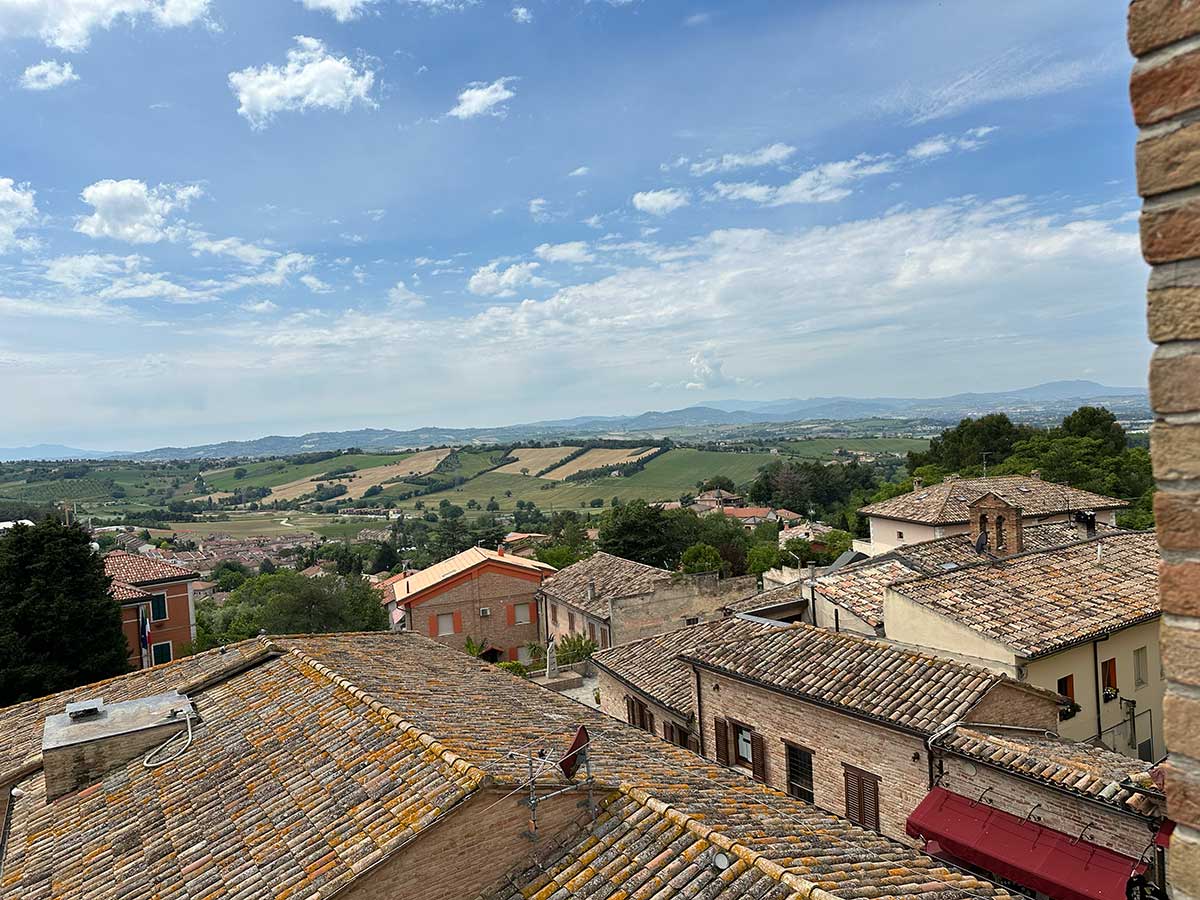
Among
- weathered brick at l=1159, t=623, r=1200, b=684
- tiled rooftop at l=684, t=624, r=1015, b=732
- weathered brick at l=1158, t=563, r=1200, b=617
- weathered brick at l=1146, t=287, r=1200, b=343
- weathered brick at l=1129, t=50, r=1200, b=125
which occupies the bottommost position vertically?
tiled rooftop at l=684, t=624, r=1015, b=732

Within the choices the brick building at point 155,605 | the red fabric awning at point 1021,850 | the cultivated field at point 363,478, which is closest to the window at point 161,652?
the brick building at point 155,605

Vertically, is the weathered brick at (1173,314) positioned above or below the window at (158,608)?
above

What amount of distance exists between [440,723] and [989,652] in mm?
9926

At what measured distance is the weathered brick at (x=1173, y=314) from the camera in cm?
184

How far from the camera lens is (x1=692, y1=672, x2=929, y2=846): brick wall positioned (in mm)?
11250

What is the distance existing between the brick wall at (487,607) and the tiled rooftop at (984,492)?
18.8m

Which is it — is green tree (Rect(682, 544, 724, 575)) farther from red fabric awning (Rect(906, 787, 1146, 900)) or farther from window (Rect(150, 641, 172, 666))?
red fabric awning (Rect(906, 787, 1146, 900))

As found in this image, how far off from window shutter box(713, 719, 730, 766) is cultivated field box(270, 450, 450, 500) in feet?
473

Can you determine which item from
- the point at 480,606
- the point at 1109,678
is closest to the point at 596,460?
the point at 480,606

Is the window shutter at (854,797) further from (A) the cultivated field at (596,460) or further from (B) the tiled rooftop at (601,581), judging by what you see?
(A) the cultivated field at (596,460)

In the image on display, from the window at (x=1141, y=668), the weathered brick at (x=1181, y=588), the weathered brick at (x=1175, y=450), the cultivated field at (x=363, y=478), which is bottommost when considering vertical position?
the cultivated field at (x=363, y=478)

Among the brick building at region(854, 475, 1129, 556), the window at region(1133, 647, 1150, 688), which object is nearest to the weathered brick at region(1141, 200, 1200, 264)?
the window at region(1133, 647, 1150, 688)

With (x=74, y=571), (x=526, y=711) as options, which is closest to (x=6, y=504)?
(x=74, y=571)

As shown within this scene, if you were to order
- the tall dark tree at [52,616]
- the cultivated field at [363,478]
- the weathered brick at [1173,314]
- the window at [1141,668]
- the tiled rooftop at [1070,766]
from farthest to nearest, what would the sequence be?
the cultivated field at [363,478], the tall dark tree at [52,616], the window at [1141,668], the tiled rooftop at [1070,766], the weathered brick at [1173,314]
